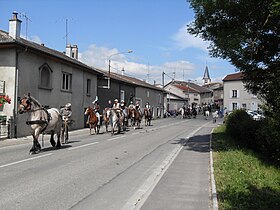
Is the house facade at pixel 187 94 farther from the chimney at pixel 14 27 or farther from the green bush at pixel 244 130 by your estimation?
the green bush at pixel 244 130

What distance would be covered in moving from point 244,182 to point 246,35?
243 inches

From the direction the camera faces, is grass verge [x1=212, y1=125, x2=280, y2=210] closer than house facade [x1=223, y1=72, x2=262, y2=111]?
Yes

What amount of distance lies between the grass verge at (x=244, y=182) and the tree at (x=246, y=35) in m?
2.29

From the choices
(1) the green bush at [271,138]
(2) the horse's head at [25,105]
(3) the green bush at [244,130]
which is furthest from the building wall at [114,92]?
(1) the green bush at [271,138]

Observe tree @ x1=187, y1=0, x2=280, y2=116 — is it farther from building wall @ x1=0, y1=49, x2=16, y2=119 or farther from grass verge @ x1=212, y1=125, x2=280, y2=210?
building wall @ x1=0, y1=49, x2=16, y2=119

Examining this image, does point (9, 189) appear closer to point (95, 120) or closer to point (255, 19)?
point (255, 19)

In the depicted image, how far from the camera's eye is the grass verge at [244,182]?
6.50 meters

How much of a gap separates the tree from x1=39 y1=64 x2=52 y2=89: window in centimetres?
1354

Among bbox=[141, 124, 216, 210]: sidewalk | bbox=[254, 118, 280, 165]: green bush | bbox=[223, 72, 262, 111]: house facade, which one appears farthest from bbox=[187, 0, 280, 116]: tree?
bbox=[223, 72, 262, 111]: house facade

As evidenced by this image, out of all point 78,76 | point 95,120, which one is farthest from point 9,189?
point 78,76

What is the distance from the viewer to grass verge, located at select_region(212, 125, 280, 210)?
6.50 meters

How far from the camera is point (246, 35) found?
1205 cm

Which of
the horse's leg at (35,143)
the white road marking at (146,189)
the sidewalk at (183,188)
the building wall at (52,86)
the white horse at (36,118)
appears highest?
the building wall at (52,86)

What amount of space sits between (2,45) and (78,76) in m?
10.1
